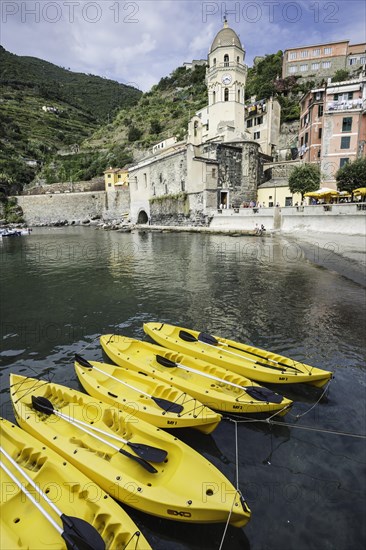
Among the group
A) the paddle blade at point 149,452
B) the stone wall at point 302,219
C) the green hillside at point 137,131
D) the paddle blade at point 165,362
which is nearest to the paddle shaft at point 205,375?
the paddle blade at point 165,362

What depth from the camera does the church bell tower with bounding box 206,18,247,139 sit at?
4646cm

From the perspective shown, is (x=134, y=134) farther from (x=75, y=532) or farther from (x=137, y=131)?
(x=75, y=532)

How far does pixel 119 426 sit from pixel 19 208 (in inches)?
2941

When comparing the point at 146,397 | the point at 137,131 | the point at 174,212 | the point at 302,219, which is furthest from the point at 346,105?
the point at 137,131

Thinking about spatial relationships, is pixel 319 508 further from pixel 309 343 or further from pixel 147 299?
pixel 147 299

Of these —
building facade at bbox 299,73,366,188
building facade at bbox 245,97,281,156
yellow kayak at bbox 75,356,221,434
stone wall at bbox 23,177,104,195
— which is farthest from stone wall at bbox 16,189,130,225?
yellow kayak at bbox 75,356,221,434

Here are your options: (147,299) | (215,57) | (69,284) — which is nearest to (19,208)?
(215,57)

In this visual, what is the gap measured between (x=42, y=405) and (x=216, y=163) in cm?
4185

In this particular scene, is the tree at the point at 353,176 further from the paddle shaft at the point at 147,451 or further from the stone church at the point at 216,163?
the paddle shaft at the point at 147,451

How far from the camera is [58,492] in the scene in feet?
13.0

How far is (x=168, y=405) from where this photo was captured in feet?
18.2

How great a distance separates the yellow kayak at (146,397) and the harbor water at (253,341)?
62 centimetres

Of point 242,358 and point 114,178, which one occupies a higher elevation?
point 114,178

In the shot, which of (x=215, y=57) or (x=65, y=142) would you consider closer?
(x=215, y=57)
